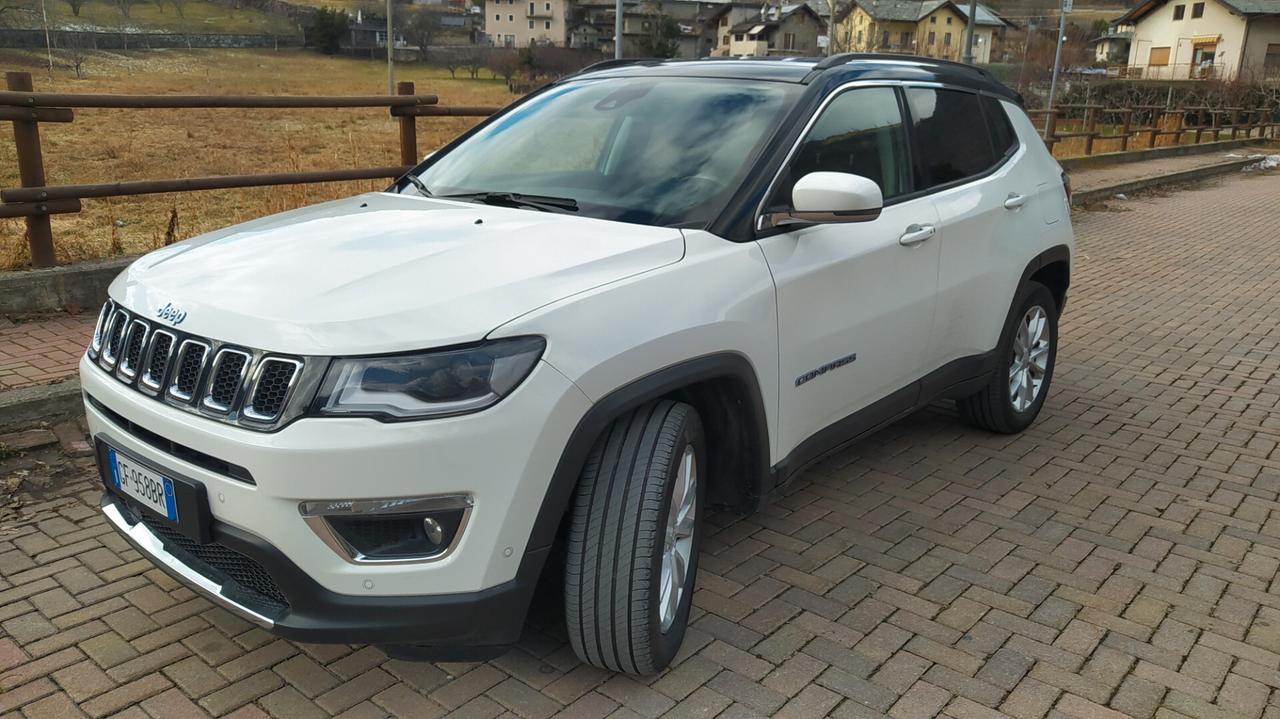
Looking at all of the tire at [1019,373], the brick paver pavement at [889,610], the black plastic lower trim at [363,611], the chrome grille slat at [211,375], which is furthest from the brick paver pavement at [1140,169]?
the chrome grille slat at [211,375]

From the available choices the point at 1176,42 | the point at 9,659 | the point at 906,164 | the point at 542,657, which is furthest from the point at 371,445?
the point at 1176,42

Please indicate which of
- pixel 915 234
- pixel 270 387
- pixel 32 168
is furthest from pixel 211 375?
pixel 32 168

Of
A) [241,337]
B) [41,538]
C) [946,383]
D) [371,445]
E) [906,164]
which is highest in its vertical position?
[906,164]

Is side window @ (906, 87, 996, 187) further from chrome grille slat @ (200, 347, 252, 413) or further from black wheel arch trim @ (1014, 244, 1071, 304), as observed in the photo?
chrome grille slat @ (200, 347, 252, 413)

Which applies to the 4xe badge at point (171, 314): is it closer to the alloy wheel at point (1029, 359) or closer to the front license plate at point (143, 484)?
the front license plate at point (143, 484)

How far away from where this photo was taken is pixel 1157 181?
18.7 meters

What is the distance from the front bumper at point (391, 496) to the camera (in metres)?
2.32

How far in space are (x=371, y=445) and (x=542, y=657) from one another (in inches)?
43.3

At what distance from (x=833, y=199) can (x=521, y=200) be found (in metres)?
1.10

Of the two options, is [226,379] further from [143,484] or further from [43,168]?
[43,168]

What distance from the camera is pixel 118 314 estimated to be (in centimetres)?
296

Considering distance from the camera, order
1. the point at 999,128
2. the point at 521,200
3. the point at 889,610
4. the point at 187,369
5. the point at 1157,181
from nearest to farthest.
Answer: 1. the point at 187,369
2. the point at 889,610
3. the point at 521,200
4. the point at 999,128
5. the point at 1157,181

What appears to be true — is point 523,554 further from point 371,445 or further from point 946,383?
point 946,383

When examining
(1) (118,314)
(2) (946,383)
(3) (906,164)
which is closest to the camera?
(1) (118,314)
